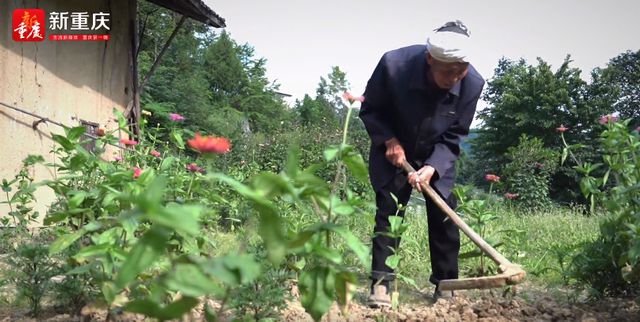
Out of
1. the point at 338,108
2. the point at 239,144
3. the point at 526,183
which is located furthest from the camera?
the point at 338,108

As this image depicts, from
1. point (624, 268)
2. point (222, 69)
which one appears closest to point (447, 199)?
point (624, 268)

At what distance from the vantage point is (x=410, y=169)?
107 inches

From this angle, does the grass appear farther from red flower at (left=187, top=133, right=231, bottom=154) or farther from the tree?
the tree

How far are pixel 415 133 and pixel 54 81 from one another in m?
4.43

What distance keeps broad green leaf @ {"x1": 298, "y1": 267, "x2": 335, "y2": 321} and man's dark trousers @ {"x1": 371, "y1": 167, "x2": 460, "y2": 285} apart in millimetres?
1623

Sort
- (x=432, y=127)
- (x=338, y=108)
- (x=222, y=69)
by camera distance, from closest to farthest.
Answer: (x=432, y=127) → (x=222, y=69) → (x=338, y=108)

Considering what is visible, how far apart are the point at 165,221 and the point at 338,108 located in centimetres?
4685

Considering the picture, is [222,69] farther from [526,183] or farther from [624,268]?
[624,268]

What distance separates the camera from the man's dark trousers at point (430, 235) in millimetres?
2939

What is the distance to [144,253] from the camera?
0.86 meters

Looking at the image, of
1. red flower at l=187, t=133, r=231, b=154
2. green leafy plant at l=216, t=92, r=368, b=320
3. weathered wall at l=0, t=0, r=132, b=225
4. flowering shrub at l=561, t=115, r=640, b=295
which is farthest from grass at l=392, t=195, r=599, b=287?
weathered wall at l=0, t=0, r=132, b=225

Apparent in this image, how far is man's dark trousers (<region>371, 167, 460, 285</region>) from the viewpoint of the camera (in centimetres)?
294

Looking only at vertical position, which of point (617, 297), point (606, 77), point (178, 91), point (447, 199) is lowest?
point (617, 297)

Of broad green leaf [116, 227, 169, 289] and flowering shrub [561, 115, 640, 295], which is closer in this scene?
broad green leaf [116, 227, 169, 289]
